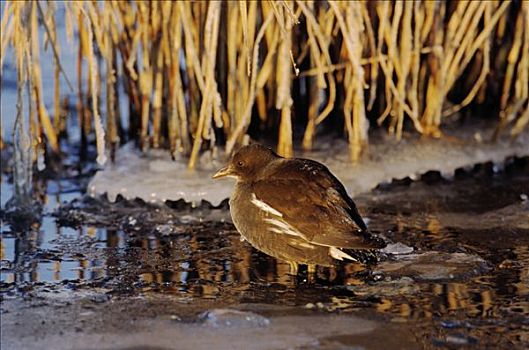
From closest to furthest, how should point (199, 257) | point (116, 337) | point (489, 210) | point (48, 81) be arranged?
point (116, 337), point (199, 257), point (489, 210), point (48, 81)

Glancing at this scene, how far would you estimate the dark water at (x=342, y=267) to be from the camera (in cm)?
386

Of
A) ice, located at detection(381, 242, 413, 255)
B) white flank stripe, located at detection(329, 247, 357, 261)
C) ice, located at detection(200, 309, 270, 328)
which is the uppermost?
white flank stripe, located at detection(329, 247, 357, 261)

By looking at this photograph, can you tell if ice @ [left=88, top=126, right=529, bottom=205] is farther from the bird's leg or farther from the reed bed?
the bird's leg

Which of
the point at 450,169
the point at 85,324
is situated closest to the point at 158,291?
the point at 85,324

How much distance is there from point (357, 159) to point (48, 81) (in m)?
3.55

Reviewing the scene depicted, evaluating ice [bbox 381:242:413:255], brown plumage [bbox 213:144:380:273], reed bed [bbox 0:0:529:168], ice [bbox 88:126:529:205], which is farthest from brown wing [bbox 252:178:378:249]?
ice [bbox 88:126:529:205]

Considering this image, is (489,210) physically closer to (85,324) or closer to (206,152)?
(206,152)

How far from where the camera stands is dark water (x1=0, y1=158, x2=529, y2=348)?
386 centimetres

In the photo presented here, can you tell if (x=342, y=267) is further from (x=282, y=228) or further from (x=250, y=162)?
(x=250, y=162)

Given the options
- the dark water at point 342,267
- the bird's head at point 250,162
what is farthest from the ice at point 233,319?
the bird's head at point 250,162

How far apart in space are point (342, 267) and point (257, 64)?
157 centimetres

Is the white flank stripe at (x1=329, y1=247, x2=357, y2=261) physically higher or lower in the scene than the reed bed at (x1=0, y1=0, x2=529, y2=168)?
lower

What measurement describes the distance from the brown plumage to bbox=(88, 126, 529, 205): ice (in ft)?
4.09

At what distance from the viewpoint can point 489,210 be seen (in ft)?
17.7
